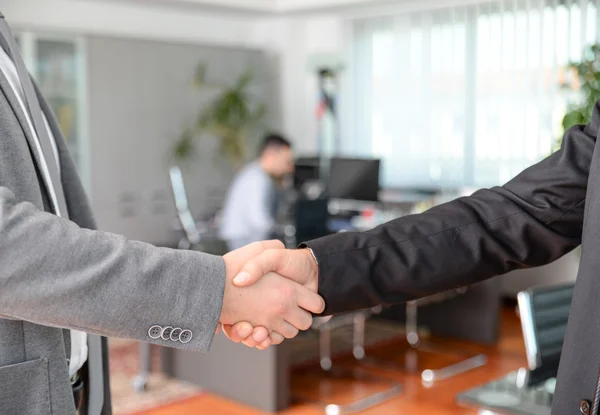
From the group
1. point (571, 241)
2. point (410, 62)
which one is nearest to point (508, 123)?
point (410, 62)

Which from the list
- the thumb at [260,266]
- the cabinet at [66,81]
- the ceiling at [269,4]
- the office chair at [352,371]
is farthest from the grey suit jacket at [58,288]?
the ceiling at [269,4]

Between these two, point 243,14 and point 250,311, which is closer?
point 250,311

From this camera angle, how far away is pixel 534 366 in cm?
256

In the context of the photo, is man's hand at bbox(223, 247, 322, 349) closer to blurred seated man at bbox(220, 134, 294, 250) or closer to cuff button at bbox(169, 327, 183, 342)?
cuff button at bbox(169, 327, 183, 342)

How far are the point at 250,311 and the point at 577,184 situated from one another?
0.70 metres

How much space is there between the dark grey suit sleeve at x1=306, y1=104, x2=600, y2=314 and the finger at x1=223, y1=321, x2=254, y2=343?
174mm

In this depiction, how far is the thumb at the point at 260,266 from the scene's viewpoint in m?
1.41

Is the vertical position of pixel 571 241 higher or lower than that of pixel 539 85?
lower

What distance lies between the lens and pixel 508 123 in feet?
21.3

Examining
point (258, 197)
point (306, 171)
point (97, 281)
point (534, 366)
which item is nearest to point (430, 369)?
point (258, 197)

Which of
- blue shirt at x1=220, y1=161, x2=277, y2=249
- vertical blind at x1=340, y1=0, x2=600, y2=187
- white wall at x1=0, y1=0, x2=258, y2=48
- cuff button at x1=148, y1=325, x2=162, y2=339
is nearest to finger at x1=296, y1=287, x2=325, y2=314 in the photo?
cuff button at x1=148, y1=325, x2=162, y2=339

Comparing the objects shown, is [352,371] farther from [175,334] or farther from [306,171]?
[175,334]

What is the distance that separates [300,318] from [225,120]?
229 inches

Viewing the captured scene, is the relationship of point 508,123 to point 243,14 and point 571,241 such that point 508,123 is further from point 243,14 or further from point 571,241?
point 571,241
